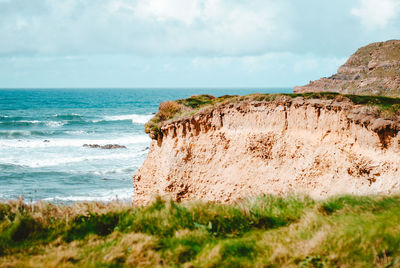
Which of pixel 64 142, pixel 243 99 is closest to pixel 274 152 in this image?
pixel 243 99

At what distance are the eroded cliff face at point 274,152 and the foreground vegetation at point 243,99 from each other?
1.04ft

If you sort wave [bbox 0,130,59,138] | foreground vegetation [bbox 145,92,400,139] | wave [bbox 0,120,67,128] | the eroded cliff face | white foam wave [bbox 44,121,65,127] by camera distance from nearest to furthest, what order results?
the eroded cliff face < foreground vegetation [bbox 145,92,400,139] < wave [bbox 0,130,59,138] < wave [bbox 0,120,67,128] < white foam wave [bbox 44,121,65,127]

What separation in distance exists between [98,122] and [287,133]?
51951 millimetres

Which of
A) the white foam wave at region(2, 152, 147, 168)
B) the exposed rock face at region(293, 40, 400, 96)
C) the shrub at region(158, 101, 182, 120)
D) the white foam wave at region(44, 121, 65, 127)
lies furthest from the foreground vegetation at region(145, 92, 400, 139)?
the white foam wave at region(44, 121, 65, 127)

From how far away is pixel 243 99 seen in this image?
46.2 feet

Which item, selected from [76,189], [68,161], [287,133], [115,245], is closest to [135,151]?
[68,161]

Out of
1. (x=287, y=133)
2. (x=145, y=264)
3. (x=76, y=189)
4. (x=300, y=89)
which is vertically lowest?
(x=76, y=189)

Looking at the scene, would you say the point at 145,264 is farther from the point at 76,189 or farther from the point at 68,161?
the point at 68,161

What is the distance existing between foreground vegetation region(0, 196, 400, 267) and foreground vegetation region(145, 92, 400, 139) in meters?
5.97

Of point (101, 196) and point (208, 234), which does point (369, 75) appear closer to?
point (101, 196)

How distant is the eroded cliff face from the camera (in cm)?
1057

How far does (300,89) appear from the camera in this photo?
25.2 meters

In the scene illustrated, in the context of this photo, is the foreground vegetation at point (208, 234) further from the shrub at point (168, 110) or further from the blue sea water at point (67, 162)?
the shrub at point (168, 110)

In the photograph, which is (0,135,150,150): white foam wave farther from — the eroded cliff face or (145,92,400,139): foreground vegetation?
the eroded cliff face
